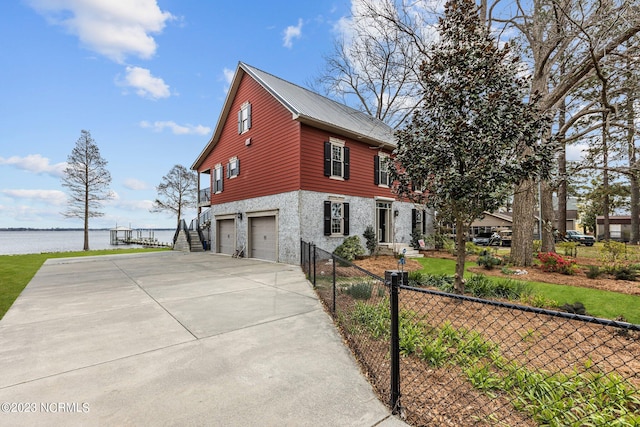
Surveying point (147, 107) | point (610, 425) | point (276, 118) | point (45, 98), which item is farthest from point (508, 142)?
point (147, 107)

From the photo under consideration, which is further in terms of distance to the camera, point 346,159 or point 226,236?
point 226,236

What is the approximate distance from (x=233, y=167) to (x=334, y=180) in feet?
22.6

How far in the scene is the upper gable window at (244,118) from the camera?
15.4 m

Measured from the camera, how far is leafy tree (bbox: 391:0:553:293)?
4773 millimetres

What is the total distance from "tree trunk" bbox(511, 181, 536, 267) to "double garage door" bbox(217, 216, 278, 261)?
9.69 metres

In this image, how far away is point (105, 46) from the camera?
11352 millimetres

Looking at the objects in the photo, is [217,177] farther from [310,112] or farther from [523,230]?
[523,230]

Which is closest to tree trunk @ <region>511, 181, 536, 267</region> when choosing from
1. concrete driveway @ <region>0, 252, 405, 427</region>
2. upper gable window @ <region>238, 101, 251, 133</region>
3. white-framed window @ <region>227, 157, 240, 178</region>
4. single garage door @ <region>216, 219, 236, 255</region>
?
concrete driveway @ <region>0, 252, 405, 427</region>

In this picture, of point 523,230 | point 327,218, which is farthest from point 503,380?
point 327,218

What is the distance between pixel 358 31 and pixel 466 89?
7.52 m

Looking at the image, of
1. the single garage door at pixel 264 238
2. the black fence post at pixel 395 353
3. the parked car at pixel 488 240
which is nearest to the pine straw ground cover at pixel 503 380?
the black fence post at pixel 395 353

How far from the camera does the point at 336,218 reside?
44.1 ft

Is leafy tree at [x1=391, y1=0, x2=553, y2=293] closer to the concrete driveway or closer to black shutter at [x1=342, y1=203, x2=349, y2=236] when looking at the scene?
the concrete driveway

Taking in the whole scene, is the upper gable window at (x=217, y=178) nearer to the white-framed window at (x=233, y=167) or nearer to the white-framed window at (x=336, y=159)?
the white-framed window at (x=233, y=167)
